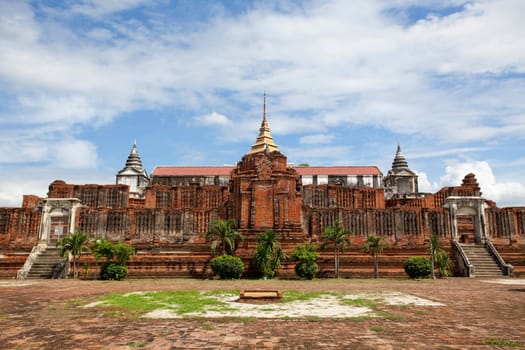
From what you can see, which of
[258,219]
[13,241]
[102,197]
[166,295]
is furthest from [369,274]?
[102,197]

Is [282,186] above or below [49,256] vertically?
above

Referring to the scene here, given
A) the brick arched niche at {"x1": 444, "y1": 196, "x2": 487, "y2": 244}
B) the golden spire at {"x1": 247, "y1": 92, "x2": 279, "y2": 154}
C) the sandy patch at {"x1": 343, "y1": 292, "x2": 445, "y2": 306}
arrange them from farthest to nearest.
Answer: the golden spire at {"x1": 247, "y1": 92, "x2": 279, "y2": 154} → the brick arched niche at {"x1": 444, "y1": 196, "x2": 487, "y2": 244} → the sandy patch at {"x1": 343, "y1": 292, "x2": 445, "y2": 306}

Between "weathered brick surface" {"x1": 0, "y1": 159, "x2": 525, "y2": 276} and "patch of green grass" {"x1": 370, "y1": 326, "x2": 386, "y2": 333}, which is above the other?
"weathered brick surface" {"x1": 0, "y1": 159, "x2": 525, "y2": 276}

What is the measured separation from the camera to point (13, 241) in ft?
123

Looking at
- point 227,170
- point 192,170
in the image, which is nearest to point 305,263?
point 227,170

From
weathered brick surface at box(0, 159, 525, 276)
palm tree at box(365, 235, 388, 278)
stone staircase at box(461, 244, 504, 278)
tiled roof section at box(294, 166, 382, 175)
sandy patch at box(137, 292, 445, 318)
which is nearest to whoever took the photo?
sandy patch at box(137, 292, 445, 318)

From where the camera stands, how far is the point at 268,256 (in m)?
27.0

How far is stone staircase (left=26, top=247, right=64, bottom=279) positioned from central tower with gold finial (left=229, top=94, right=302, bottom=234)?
13.9 m

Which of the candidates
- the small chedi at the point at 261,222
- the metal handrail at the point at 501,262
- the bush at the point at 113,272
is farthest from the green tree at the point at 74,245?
the metal handrail at the point at 501,262

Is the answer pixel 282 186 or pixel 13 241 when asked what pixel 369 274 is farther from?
pixel 13 241

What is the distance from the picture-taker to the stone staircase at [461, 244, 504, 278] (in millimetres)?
29328

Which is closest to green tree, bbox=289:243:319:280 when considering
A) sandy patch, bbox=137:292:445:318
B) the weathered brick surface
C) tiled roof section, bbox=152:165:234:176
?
the weathered brick surface

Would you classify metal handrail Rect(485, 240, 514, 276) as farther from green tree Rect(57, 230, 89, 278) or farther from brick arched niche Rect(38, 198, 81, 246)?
brick arched niche Rect(38, 198, 81, 246)

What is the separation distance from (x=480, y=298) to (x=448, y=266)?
524 inches
